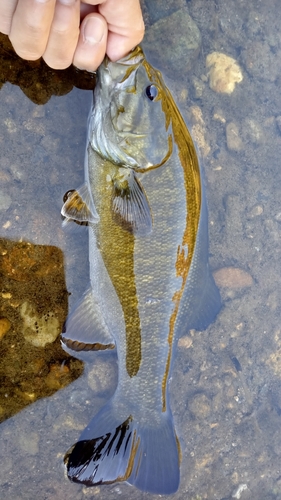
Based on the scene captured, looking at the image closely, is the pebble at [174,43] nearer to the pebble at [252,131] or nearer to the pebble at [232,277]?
the pebble at [252,131]

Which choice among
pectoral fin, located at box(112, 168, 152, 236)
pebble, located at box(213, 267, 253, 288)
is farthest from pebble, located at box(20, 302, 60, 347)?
pebble, located at box(213, 267, 253, 288)

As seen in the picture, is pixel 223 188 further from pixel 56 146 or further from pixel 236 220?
pixel 56 146

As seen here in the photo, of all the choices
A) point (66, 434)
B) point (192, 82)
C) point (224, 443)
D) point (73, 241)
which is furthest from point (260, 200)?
point (66, 434)

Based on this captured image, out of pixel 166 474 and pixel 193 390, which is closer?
pixel 166 474

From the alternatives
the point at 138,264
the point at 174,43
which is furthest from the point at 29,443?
the point at 174,43

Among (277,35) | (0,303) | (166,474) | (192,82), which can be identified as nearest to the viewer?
(166,474)

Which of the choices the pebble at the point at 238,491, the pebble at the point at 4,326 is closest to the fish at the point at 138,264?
the pebble at the point at 4,326
